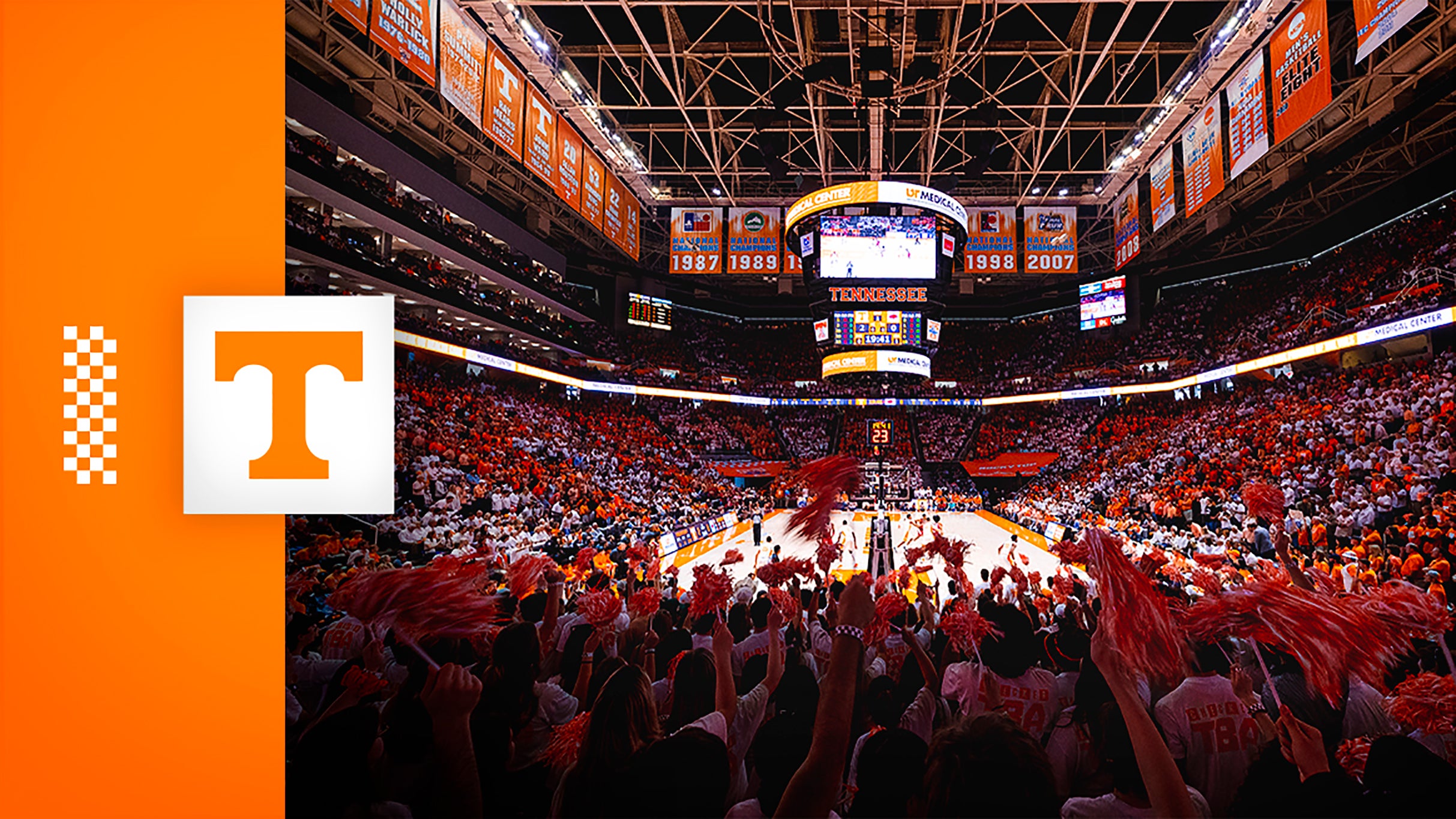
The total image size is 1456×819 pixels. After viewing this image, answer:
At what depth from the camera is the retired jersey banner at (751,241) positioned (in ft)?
49.0

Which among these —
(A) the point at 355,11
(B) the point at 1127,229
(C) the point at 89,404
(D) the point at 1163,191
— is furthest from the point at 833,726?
(B) the point at 1127,229

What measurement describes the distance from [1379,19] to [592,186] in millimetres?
10990

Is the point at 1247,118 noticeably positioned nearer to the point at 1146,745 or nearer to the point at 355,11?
the point at 1146,745

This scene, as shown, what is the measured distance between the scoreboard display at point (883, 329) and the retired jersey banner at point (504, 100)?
793 centimetres

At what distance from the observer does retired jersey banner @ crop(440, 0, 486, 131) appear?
8039 mm

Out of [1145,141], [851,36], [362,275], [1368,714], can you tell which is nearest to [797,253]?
[851,36]

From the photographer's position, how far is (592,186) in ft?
40.5

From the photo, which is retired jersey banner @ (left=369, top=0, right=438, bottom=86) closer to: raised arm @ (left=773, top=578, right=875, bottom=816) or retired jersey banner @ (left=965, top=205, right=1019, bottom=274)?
raised arm @ (left=773, top=578, right=875, bottom=816)

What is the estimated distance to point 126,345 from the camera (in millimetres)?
4008

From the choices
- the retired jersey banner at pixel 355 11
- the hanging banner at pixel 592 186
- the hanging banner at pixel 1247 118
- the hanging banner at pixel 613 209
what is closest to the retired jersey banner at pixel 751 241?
the hanging banner at pixel 613 209

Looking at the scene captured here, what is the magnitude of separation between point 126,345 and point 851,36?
11.7 metres

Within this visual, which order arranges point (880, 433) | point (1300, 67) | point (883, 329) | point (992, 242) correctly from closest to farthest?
point (1300, 67), point (883, 329), point (992, 242), point (880, 433)

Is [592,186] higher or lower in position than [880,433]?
higher

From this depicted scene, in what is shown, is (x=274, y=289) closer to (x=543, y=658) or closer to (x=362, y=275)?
(x=543, y=658)
